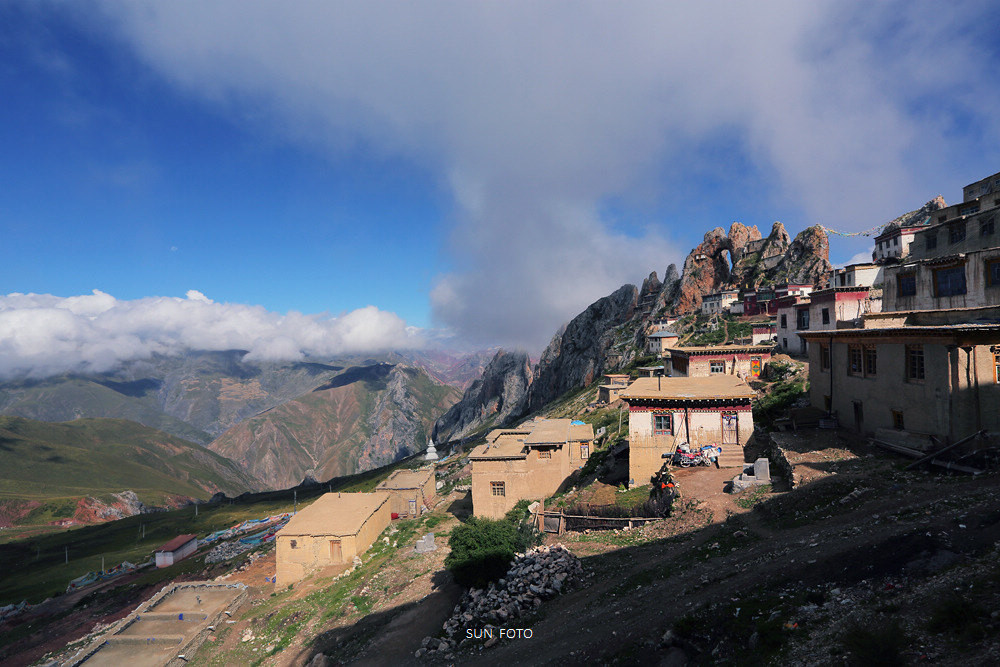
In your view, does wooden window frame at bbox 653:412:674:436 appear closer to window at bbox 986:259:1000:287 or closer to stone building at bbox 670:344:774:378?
window at bbox 986:259:1000:287

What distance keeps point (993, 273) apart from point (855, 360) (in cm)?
908

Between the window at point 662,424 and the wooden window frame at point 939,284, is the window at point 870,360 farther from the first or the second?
the window at point 662,424

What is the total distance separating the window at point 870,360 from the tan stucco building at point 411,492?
3799 centimetres

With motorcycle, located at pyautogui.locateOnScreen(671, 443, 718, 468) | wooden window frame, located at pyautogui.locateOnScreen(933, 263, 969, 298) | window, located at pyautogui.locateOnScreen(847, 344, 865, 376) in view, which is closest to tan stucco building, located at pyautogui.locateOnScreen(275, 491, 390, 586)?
motorcycle, located at pyautogui.locateOnScreen(671, 443, 718, 468)

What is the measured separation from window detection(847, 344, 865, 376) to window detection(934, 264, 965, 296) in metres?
8.25

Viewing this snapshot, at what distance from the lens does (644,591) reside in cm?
1639

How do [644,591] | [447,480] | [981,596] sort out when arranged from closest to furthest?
[981,596], [644,591], [447,480]

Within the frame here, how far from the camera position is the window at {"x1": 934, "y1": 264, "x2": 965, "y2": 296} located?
95.4 feet

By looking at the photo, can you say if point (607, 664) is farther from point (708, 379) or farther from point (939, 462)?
point (708, 379)

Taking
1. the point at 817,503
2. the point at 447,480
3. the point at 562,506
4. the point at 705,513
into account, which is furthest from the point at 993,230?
the point at 447,480

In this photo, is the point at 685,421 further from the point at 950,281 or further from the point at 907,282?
the point at 907,282

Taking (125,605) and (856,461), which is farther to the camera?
(125,605)

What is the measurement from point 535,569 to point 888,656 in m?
14.3

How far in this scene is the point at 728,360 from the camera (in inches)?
2122
